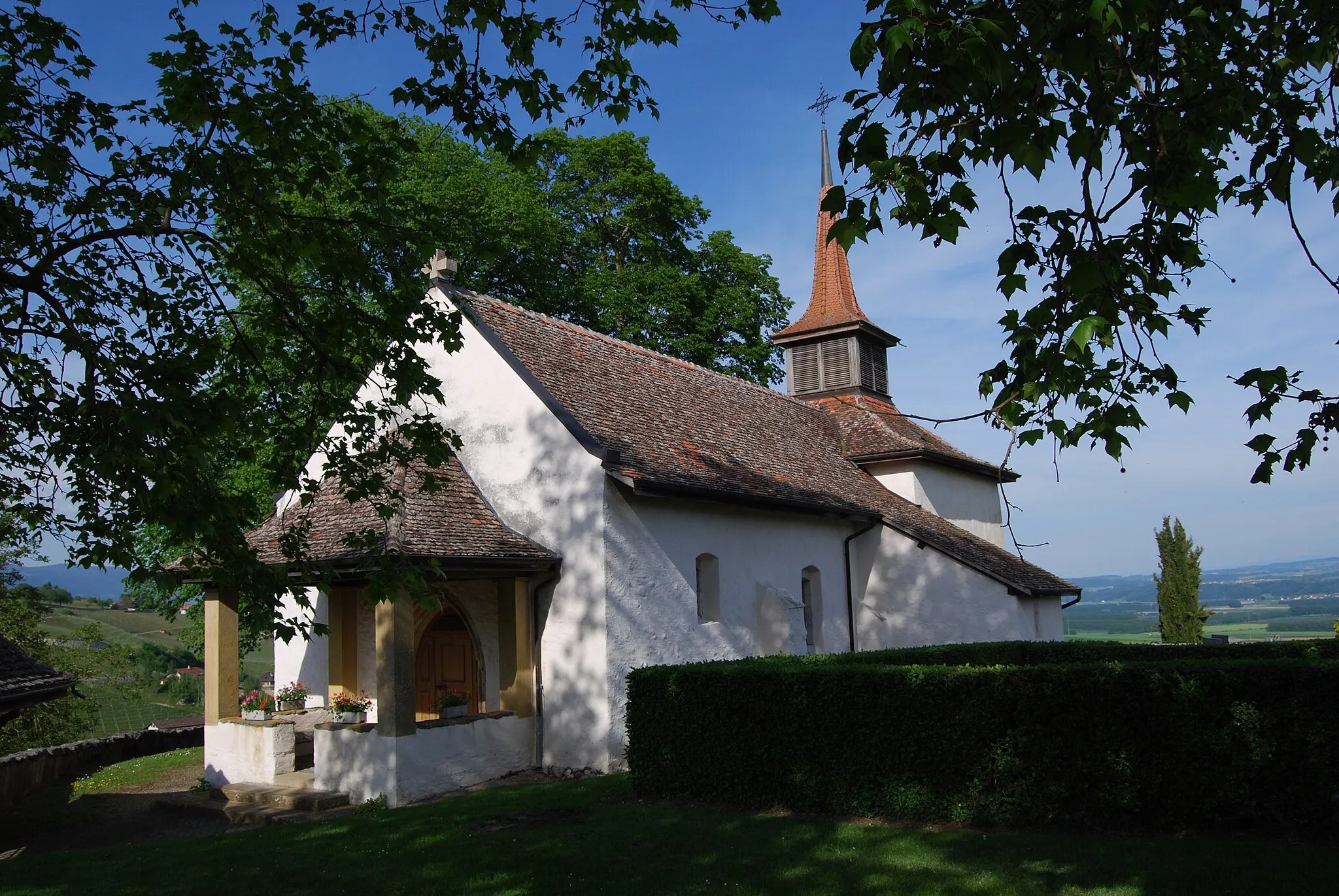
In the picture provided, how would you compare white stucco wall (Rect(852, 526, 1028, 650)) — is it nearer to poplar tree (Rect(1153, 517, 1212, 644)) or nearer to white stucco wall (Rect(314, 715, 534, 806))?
white stucco wall (Rect(314, 715, 534, 806))

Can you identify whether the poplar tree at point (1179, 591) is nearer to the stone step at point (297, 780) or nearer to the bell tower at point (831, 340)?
the bell tower at point (831, 340)

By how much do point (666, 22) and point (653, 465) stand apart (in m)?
9.24

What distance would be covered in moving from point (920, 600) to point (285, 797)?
1256 centimetres

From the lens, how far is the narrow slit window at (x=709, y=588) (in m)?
16.6

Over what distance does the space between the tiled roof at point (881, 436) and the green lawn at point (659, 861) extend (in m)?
14.3

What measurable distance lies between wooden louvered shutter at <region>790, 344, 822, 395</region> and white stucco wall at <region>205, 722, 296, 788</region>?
17.7 metres

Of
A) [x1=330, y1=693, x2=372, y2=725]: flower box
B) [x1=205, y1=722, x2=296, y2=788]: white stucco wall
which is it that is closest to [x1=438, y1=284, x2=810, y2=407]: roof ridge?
[x1=330, y1=693, x2=372, y2=725]: flower box

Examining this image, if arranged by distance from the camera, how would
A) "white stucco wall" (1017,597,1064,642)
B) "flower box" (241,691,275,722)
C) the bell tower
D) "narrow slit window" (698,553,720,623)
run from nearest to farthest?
1. "flower box" (241,691,275,722)
2. "narrow slit window" (698,553,720,623)
3. "white stucco wall" (1017,597,1064,642)
4. the bell tower

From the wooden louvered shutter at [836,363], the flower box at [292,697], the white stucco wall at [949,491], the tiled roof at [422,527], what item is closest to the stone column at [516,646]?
the tiled roof at [422,527]

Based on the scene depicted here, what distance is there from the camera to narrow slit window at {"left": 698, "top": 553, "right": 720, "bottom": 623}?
54.6 ft

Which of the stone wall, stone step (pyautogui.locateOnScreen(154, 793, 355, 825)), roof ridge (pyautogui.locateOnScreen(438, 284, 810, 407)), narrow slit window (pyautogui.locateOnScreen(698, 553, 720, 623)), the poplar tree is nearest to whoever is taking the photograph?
stone step (pyautogui.locateOnScreen(154, 793, 355, 825))

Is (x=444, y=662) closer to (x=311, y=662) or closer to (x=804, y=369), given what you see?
(x=311, y=662)

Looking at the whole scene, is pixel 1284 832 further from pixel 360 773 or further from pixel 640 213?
pixel 640 213

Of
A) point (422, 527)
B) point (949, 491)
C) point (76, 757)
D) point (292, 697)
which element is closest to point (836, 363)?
point (949, 491)
